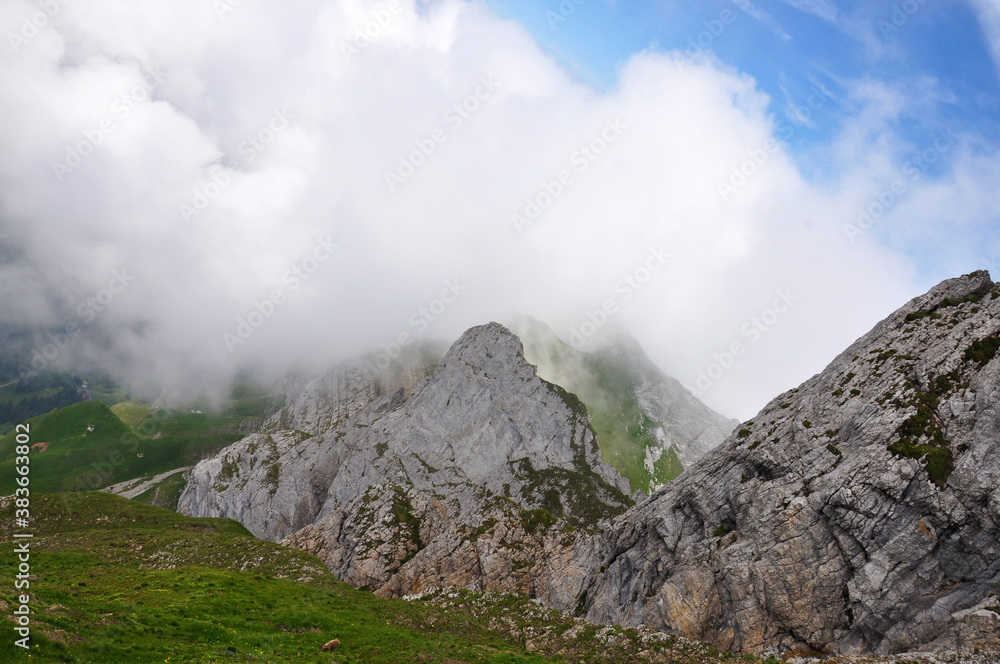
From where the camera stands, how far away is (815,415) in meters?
56.4

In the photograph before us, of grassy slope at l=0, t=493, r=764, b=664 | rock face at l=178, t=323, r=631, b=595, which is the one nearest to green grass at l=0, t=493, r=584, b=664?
grassy slope at l=0, t=493, r=764, b=664

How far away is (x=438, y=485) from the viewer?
159000 millimetres

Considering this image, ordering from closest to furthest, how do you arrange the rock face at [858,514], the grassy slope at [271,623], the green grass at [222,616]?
the green grass at [222,616] < the grassy slope at [271,623] < the rock face at [858,514]

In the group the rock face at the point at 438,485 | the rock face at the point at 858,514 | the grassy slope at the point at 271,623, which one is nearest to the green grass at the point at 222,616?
the grassy slope at the point at 271,623

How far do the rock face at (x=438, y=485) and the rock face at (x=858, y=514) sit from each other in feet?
141

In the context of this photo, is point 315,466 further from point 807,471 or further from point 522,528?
point 807,471

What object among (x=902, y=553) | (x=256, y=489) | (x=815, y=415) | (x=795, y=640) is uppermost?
(x=256, y=489)

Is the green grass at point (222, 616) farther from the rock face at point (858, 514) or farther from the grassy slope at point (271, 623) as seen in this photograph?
the rock face at point (858, 514)

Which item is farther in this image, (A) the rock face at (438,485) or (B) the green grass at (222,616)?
(A) the rock face at (438,485)

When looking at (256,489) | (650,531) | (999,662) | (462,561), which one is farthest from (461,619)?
(256,489)

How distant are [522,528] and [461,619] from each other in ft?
141

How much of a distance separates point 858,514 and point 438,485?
13123 centimetres

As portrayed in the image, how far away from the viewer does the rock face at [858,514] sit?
3950 cm

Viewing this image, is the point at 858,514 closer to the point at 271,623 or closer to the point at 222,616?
the point at 271,623
